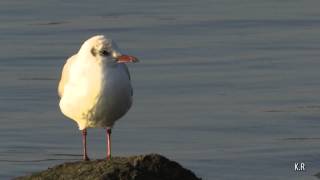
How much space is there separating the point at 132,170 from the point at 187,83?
795 centimetres

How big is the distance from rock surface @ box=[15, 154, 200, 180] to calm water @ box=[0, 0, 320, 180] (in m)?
3.51

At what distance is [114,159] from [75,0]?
15848 millimetres

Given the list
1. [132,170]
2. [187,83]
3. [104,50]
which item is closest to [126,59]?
[104,50]

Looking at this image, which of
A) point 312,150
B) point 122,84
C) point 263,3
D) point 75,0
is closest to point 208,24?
point 263,3

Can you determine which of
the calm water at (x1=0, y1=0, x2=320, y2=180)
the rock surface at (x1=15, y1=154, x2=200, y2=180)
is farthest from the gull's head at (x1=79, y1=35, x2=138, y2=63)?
the calm water at (x1=0, y1=0, x2=320, y2=180)

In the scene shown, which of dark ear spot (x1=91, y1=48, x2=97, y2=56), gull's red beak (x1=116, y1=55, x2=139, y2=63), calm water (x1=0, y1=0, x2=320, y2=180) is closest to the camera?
gull's red beak (x1=116, y1=55, x2=139, y2=63)

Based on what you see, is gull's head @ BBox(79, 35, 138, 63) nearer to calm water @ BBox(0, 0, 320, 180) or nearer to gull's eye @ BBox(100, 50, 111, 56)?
gull's eye @ BBox(100, 50, 111, 56)

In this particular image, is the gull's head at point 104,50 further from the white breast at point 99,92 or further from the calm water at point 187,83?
the calm water at point 187,83

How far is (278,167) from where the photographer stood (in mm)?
14664

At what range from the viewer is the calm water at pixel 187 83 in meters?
15.2

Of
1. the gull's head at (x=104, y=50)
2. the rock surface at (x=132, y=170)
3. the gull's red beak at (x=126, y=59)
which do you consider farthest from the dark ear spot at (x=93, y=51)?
the rock surface at (x=132, y=170)

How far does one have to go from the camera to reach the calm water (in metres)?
15.2

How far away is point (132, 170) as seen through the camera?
1068 centimetres

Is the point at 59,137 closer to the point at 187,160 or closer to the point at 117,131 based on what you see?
the point at 117,131
